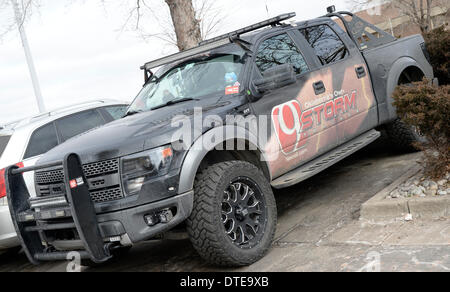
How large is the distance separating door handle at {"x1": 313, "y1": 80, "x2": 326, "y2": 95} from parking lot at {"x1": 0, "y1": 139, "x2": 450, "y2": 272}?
122 cm

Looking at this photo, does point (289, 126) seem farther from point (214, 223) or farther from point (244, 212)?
point (214, 223)

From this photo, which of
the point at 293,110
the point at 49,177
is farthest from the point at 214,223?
the point at 293,110

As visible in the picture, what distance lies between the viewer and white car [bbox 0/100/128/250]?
5.35m

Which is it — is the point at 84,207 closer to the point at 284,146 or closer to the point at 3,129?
the point at 284,146

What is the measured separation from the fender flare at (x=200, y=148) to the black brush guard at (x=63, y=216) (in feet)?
2.38

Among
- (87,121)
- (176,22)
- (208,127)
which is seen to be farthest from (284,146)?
(176,22)

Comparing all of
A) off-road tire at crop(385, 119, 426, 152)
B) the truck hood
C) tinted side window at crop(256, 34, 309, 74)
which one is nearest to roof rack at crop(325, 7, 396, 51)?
off-road tire at crop(385, 119, 426, 152)

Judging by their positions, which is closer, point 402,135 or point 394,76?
point 394,76

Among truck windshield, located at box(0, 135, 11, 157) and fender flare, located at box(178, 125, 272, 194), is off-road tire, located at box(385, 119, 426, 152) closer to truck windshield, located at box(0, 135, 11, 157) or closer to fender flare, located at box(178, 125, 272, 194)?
fender flare, located at box(178, 125, 272, 194)

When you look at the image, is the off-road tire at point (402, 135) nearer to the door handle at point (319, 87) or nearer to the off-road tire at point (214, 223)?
the door handle at point (319, 87)

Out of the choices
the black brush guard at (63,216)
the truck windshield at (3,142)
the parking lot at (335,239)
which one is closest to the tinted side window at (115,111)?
the truck windshield at (3,142)

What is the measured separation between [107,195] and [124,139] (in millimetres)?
461

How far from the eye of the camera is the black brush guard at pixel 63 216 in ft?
A: 11.6

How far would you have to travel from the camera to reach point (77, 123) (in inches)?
265
